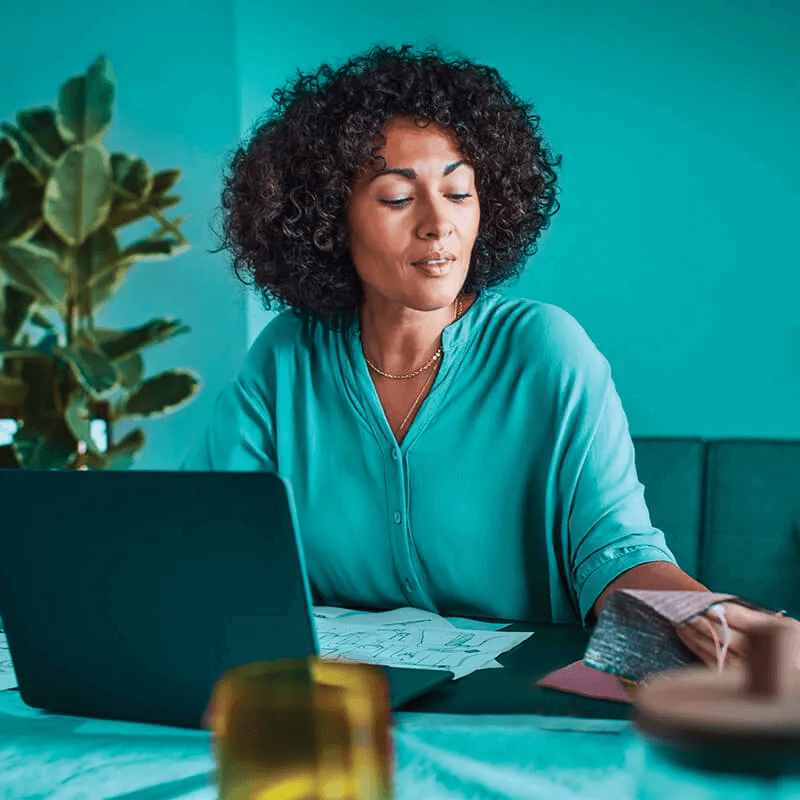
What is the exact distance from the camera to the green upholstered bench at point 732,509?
179 centimetres

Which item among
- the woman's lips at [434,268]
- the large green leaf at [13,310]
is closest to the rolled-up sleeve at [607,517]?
the woman's lips at [434,268]

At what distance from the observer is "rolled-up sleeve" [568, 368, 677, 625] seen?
117 centimetres

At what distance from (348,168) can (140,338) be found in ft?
6.06

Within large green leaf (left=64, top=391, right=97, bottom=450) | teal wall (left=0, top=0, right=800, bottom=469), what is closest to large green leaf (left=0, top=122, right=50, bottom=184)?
large green leaf (left=64, top=391, right=97, bottom=450)

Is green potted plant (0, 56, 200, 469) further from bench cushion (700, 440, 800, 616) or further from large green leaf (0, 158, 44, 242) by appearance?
bench cushion (700, 440, 800, 616)

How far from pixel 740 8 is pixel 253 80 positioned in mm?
1424

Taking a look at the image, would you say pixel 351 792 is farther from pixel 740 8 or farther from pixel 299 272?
pixel 740 8

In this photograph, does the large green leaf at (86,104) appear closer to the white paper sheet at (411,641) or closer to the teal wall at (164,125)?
the teal wall at (164,125)

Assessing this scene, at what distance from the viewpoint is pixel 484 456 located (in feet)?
4.51

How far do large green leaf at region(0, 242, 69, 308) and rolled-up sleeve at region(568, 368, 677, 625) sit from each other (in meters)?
2.15

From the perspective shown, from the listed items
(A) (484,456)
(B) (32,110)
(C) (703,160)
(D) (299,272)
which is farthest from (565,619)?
(B) (32,110)

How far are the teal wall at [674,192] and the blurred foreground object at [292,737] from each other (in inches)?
86.4

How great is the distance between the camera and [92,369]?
2.96m

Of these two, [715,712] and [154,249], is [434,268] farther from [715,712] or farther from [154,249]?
[154,249]
